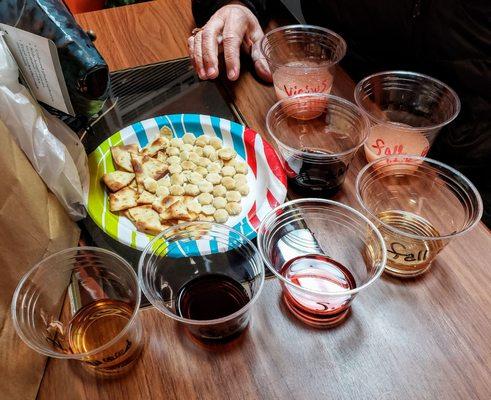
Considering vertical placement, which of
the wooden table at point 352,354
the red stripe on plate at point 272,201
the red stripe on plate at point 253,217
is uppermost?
the red stripe on plate at point 272,201

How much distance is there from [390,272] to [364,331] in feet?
0.37

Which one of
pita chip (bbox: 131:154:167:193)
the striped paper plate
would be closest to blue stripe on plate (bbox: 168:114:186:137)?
the striped paper plate

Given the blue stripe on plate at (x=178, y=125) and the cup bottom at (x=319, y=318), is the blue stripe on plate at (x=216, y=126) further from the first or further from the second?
the cup bottom at (x=319, y=318)

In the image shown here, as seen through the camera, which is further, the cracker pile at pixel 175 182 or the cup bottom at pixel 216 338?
the cracker pile at pixel 175 182

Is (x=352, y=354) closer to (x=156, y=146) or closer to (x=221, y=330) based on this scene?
(x=221, y=330)

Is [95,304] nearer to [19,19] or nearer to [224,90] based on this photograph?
[19,19]

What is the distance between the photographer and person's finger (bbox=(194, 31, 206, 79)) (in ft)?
3.44

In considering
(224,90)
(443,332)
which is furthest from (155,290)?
(224,90)

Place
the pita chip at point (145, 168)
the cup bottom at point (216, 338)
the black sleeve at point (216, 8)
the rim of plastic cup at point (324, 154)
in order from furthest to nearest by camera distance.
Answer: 1. the black sleeve at point (216, 8)
2. the pita chip at point (145, 168)
3. the rim of plastic cup at point (324, 154)
4. the cup bottom at point (216, 338)

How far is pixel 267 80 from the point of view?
106 cm

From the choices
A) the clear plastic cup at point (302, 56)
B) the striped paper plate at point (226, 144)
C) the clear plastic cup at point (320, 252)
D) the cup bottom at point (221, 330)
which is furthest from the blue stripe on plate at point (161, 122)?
the cup bottom at point (221, 330)

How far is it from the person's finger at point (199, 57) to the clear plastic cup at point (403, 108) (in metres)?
0.38

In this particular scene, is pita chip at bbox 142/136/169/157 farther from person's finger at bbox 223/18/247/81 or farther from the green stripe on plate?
person's finger at bbox 223/18/247/81

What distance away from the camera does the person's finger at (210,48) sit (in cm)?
103
